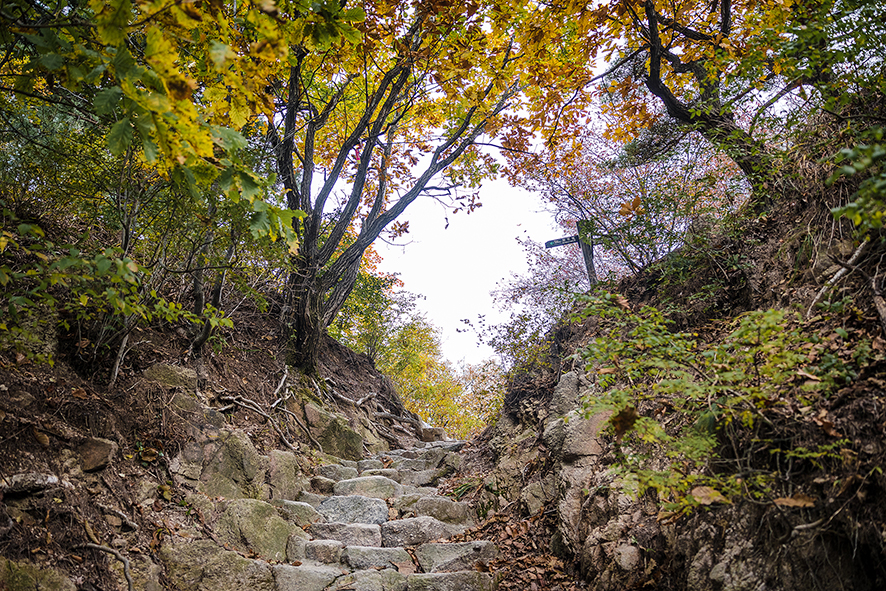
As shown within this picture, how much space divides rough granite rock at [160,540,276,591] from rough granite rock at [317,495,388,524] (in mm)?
1392

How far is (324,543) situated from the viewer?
4.10 m

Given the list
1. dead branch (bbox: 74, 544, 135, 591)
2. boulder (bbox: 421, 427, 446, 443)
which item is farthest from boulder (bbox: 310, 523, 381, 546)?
boulder (bbox: 421, 427, 446, 443)

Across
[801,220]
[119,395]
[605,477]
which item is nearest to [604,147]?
[801,220]

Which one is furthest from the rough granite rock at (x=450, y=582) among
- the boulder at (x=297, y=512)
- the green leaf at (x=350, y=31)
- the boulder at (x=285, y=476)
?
the green leaf at (x=350, y=31)

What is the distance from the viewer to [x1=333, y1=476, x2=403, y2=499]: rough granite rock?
5407 mm

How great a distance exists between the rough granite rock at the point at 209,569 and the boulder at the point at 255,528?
383 millimetres

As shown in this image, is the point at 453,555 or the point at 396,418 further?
the point at 396,418

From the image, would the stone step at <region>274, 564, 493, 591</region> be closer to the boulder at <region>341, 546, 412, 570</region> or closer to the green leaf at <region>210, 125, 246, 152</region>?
the boulder at <region>341, 546, 412, 570</region>

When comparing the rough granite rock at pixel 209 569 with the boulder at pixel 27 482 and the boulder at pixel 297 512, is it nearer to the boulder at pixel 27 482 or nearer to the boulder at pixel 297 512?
the boulder at pixel 27 482

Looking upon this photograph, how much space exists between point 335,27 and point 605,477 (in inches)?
142

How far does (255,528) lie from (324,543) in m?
0.62

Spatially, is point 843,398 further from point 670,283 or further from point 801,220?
point 670,283

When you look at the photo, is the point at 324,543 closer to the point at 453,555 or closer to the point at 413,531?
the point at 413,531

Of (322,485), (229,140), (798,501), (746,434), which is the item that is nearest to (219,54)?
(229,140)
